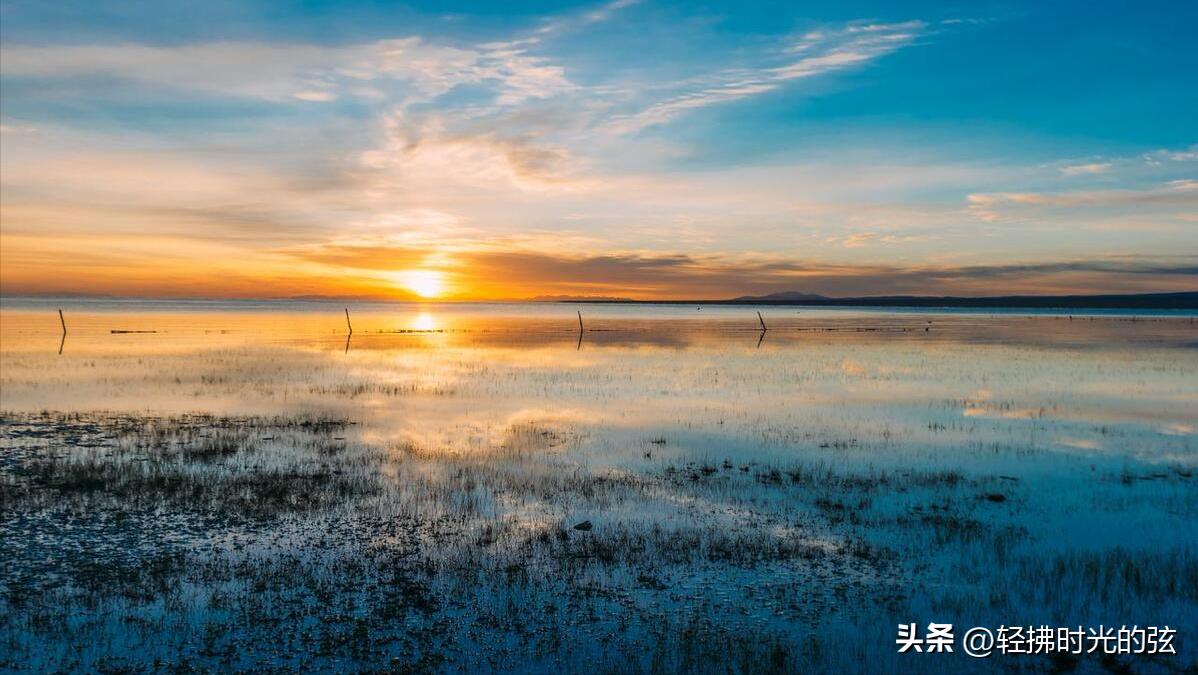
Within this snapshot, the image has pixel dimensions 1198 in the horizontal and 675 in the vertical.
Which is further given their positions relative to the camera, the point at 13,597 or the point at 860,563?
the point at 860,563

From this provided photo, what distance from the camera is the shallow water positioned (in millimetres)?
12164

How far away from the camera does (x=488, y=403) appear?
97.4ft

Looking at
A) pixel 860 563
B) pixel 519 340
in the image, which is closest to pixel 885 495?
pixel 860 563

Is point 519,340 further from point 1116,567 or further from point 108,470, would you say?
point 1116,567

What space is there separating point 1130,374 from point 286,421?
1573 inches

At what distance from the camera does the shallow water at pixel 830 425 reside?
479 inches

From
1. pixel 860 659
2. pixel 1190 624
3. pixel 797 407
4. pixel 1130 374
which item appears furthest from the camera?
pixel 1130 374

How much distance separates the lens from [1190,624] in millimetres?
9711

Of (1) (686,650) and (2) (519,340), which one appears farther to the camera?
(2) (519,340)

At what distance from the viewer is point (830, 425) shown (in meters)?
24.7

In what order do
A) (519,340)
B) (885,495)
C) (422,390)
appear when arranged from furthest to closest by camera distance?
1. (519,340)
2. (422,390)
3. (885,495)

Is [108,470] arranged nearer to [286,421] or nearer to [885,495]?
[286,421]

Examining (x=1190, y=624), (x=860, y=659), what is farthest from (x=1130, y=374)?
(x=860, y=659)

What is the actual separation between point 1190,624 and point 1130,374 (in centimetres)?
3514
